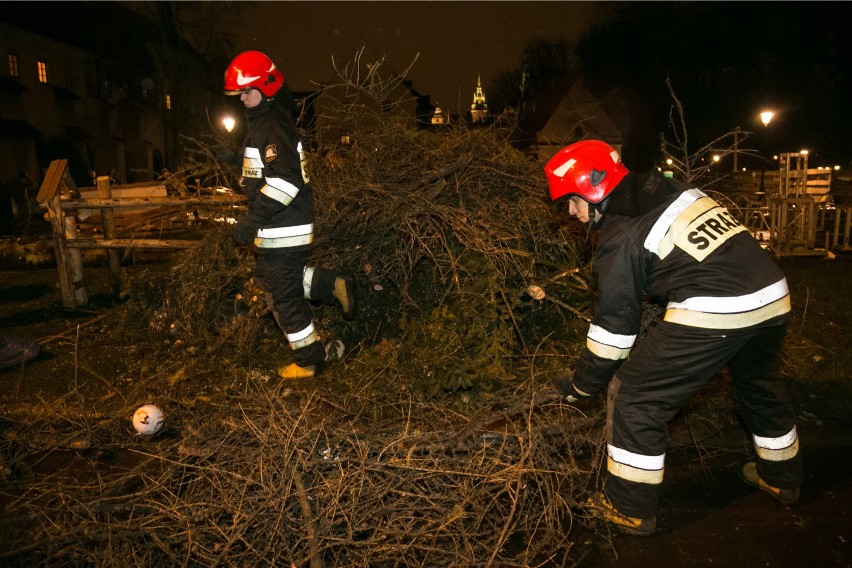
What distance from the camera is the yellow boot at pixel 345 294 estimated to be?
5109 millimetres

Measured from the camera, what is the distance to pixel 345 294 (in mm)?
5109

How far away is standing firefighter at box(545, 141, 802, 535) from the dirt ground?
0.21m

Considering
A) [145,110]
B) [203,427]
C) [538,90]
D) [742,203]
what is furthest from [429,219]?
[538,90]

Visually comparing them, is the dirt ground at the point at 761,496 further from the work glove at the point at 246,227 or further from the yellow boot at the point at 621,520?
the work glove at the point at 246,227

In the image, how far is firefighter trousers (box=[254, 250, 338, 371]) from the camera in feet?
16.4

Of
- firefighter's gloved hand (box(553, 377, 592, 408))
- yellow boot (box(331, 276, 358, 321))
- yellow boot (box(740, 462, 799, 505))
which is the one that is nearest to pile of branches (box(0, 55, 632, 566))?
firefighter's gloved hand (box(553, 377, 592, 408))

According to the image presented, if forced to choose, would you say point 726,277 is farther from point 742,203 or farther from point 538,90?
point 538,90

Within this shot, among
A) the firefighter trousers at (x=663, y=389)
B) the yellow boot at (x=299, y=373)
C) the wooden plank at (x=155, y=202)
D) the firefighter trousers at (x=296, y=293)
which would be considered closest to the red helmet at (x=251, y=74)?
the firefighter trousers at (x=296, y=293)

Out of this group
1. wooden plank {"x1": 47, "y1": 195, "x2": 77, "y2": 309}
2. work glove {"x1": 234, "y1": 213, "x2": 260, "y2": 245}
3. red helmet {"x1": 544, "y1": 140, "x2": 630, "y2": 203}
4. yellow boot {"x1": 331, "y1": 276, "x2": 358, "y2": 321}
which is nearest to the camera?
red helmet {"x1": 544, "y1": 140, "x2": 630, "y2": 203}

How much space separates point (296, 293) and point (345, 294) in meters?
0.39

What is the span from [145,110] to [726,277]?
42748 millimetres

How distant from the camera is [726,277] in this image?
9.97ft

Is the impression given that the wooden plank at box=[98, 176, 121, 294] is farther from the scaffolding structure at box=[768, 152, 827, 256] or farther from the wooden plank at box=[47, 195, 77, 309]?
the scaffolding structure at box=[768, 152, 827, 256]

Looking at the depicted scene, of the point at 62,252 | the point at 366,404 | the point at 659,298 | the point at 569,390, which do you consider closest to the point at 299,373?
the point at 366,404
